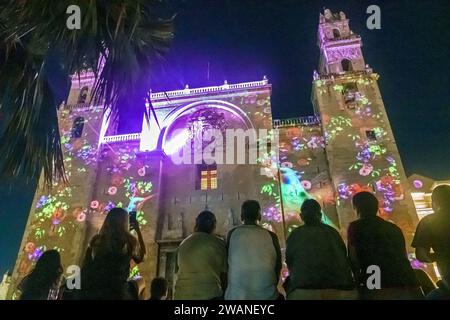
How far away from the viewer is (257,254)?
3.51m

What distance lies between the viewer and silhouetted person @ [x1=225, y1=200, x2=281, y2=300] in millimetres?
3309

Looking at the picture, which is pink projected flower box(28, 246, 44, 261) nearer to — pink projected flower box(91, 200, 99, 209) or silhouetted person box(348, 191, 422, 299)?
pink projected flower box(91, 200, 99, 209)

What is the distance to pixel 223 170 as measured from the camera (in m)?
16.6

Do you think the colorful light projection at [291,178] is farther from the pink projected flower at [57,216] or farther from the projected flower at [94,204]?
the pink projected flower at [57,216]

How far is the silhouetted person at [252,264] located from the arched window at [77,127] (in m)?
17.2

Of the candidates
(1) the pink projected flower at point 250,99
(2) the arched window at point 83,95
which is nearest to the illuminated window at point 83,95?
(2) the arched window at point 83,95

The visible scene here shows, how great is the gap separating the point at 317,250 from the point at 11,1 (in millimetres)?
4875

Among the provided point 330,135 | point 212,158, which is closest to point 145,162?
point 212,158

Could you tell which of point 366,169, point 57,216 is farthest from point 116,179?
point 366,169

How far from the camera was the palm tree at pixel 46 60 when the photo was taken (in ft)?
13.8

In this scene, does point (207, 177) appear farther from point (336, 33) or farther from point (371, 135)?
point (336, 33)

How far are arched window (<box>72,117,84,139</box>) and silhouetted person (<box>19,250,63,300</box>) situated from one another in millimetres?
15915
